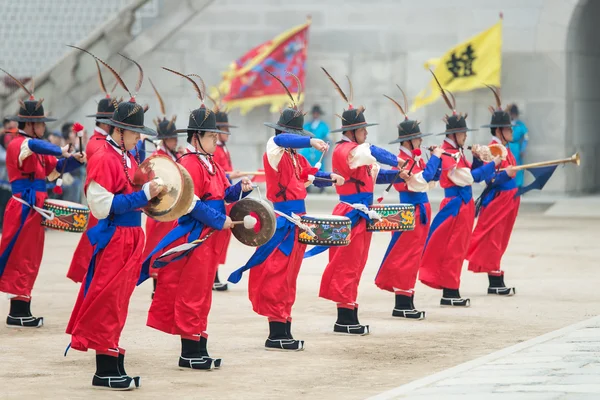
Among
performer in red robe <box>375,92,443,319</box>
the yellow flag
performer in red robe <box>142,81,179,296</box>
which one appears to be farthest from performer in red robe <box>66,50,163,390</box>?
the yellow flag

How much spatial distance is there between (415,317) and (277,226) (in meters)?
1.97

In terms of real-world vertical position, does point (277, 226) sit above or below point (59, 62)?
below

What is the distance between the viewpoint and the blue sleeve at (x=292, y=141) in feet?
27.9

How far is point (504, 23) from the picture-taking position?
66.3ft

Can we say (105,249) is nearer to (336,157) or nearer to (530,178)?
(336,157)

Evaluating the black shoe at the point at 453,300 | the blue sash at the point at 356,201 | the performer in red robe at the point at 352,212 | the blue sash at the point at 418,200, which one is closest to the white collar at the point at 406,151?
the blue sash at the point at 418,200

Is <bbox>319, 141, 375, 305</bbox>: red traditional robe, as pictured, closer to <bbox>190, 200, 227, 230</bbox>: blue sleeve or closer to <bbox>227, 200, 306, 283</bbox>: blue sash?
<bbox>227, 200, 306, 283</bbox>: blue sash

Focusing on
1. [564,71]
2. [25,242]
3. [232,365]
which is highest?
[564,71]

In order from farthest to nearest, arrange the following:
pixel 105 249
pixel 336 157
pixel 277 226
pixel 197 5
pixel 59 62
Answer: pixel 197 5, pixel 59 62, pixel 336 157, pixel 277 226, pixel 105 249

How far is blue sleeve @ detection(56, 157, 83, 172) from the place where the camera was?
32.3 ft

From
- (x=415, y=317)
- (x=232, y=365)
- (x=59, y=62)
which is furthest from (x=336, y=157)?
(x=59, y=62)

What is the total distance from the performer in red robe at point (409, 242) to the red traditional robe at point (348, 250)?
0.69 metres

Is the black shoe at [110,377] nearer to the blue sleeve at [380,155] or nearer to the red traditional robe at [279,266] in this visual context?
the red traditional robe at [279,266]

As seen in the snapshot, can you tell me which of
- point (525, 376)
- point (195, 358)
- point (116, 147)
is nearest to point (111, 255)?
point (116, 147)
